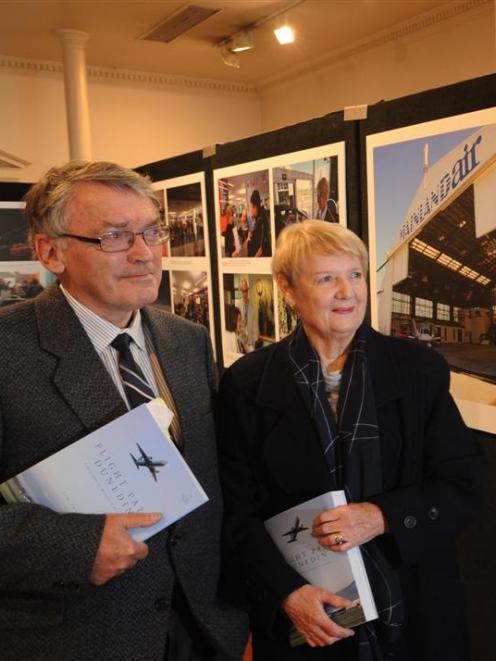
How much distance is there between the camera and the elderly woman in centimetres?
140

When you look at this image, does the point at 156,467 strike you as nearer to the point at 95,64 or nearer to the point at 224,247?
the point at 224,247

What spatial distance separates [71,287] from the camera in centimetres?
142

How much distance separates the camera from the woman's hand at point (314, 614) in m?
1.35

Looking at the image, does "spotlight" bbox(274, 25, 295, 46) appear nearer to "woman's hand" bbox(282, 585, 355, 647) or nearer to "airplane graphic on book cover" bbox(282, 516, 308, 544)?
"airplane graphic on book cover" bbox(282, 516, 308, 544)

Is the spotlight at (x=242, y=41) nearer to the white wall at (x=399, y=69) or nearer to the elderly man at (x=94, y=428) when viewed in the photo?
the white wall at (x=399, y=69)

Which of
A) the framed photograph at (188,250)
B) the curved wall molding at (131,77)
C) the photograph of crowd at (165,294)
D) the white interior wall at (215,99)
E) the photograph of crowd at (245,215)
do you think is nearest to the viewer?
the photograph of crowd at (245,215)

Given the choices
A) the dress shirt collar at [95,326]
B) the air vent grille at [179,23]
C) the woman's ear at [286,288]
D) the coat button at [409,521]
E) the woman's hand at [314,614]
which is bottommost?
the woman's hand at [314,614]

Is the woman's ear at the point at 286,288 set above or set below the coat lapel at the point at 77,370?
above

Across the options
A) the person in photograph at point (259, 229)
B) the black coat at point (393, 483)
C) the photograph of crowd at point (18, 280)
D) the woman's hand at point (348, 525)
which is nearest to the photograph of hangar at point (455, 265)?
the black coat at point (393, 483)

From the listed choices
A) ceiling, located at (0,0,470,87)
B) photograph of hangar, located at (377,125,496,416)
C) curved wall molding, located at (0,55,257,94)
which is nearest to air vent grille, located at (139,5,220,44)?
ceiling, located at (0,0,470,87)

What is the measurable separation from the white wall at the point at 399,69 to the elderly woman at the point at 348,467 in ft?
13.3

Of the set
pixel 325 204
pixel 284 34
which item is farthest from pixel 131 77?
pixel 325 204

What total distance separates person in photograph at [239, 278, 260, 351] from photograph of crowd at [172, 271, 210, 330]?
323mm

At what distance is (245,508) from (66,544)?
450 millimetres
